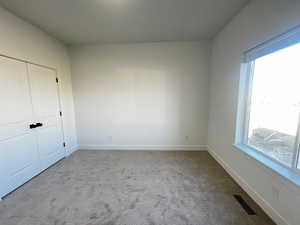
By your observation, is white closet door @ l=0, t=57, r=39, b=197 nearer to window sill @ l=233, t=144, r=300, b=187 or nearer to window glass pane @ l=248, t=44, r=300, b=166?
window sill @ l=233, t=144, r=300, b=187

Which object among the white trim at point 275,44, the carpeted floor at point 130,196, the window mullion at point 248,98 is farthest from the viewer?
the window mullion at point 248,98

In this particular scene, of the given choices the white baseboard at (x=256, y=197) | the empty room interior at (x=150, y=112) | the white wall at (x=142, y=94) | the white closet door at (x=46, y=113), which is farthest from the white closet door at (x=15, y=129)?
the white baseboard at (x=256, y=197)

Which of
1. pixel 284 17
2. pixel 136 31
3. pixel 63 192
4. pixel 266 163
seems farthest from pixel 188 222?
pixel 136 31

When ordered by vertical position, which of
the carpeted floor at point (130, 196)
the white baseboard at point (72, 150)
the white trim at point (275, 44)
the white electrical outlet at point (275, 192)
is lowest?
the carpeted floor at point (130, 196)

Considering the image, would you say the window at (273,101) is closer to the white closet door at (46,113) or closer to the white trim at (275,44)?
the white trim at (275,44)

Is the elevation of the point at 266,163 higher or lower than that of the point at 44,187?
higher

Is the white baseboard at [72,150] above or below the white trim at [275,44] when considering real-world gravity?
below

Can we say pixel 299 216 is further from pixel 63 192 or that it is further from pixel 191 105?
pixel 63 192

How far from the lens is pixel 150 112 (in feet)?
12.0

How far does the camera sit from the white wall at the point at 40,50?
6.84 ft

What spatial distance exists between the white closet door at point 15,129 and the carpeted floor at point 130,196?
223mm

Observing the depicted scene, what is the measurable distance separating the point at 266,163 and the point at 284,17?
161 cm

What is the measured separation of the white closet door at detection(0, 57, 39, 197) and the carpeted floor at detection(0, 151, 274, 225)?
0.22 m

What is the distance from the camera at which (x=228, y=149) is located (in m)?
2.58
